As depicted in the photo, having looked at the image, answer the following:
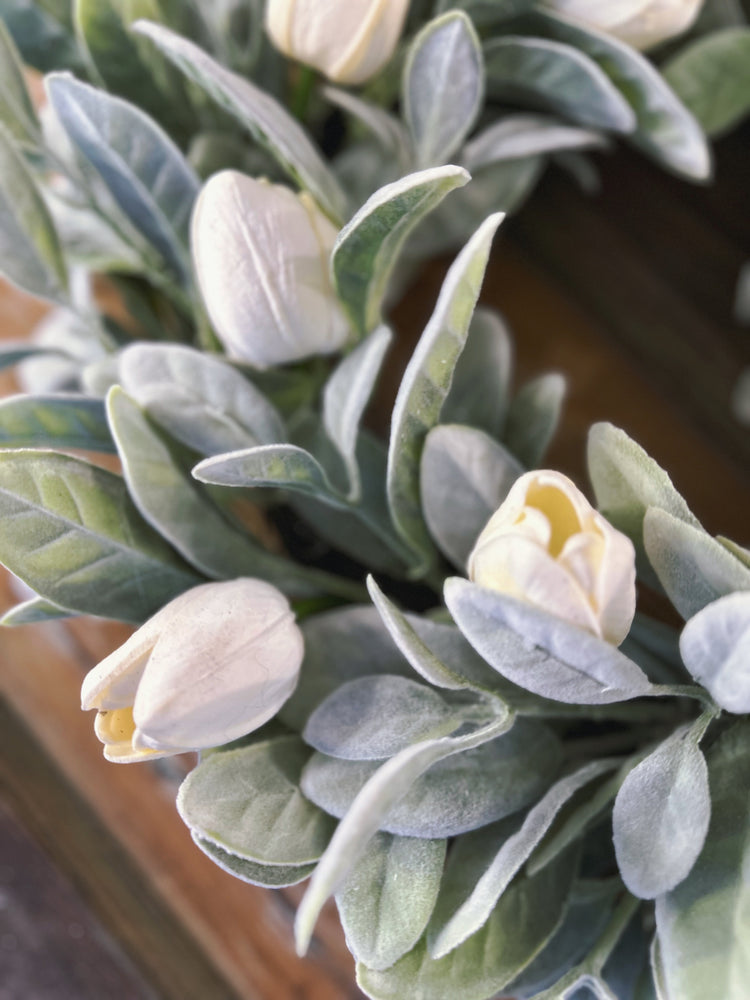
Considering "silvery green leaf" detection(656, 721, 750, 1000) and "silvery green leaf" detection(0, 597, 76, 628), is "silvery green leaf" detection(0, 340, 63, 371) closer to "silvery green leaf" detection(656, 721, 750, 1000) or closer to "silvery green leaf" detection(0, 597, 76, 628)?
"silvery green leaf" detection(0, 597, 76, 628)

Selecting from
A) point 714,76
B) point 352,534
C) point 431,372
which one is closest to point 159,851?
point 352,534

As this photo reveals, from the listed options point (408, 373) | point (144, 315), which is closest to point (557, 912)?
point (408, 373)

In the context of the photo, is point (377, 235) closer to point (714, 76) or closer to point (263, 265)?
point (263, 265)

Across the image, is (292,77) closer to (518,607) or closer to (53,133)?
(53,133)

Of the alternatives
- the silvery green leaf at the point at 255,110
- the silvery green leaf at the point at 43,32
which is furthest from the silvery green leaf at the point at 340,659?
the silvery green leaf at the point at 43,32

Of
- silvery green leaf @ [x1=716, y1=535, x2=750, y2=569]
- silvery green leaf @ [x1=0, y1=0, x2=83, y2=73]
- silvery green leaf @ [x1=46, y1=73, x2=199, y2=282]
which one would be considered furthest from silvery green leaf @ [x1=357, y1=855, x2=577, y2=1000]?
silvery green leaf @ [x1=0, y1=0, x2=83, y2=73]

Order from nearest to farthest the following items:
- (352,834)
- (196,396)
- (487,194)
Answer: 1. (352,834)
2. (196,396)
3. (487,194)

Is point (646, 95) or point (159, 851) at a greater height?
point (646, 95)
